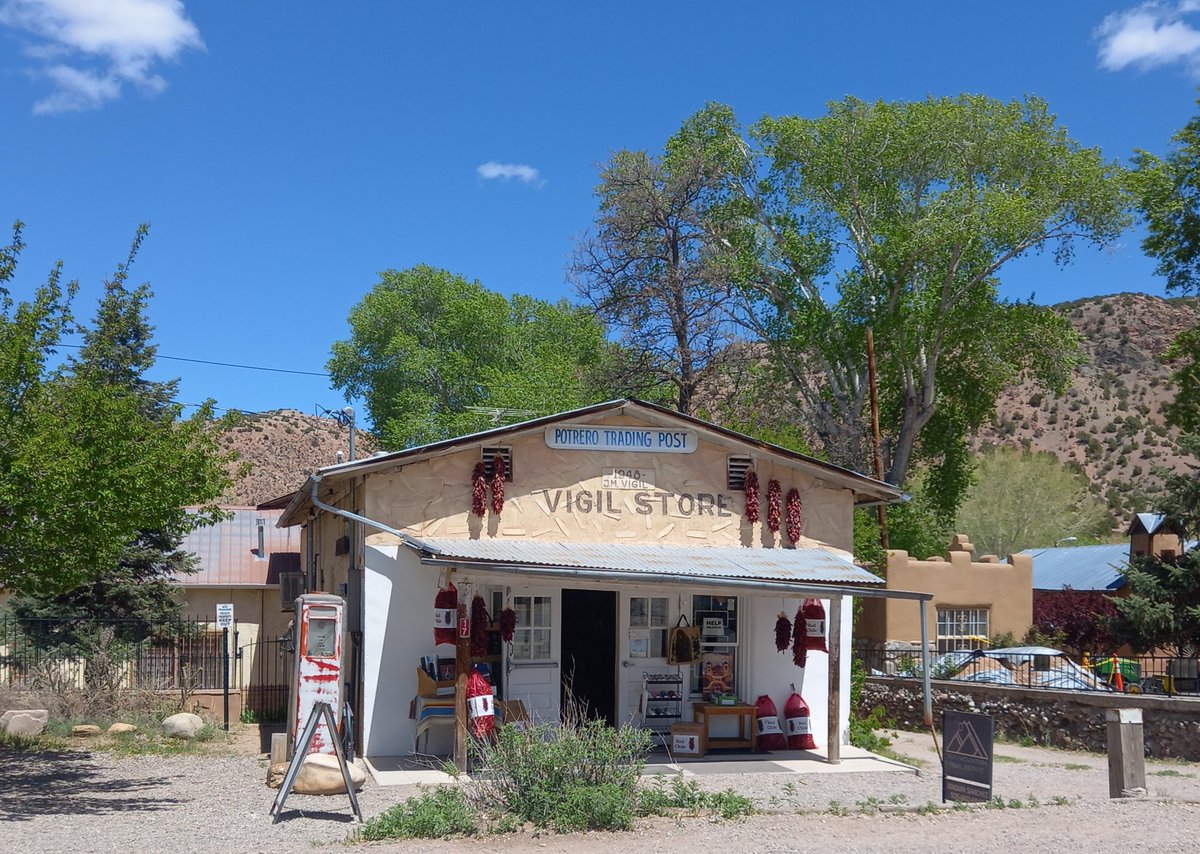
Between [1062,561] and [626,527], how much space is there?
2728cm

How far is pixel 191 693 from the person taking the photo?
1862 centimetres

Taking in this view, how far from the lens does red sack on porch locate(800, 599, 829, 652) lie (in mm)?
15297

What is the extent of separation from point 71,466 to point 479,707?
5.08 meters

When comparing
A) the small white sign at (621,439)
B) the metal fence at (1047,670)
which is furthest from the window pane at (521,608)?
the metal fence at (1047,670)

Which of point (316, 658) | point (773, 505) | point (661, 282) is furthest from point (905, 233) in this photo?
point (316, 658)

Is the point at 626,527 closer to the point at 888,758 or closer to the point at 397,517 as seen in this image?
the point at 397,517

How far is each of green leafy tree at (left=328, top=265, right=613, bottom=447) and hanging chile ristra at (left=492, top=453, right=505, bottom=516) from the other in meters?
31.5

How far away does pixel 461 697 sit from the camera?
13.0m

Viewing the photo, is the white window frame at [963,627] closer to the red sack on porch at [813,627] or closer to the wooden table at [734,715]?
the red sack on porch at [813,627]

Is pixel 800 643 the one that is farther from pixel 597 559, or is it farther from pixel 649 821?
pixel 649 821

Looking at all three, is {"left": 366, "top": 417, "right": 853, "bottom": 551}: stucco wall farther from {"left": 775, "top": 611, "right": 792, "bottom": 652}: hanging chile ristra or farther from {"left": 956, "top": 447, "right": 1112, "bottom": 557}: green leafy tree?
{"left": 956, "top": 447, "right": 1112, "bottom": 557}: green leafy tree

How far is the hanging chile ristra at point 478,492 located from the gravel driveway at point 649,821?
3.69 meters

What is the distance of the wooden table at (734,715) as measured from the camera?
15180 mm

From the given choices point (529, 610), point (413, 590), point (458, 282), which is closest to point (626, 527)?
point (529, 610)
